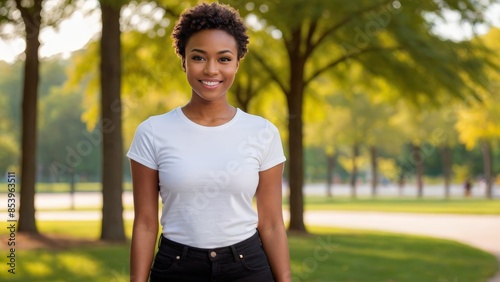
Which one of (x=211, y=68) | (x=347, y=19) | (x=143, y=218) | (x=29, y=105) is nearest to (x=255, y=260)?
(x=143, y=218)

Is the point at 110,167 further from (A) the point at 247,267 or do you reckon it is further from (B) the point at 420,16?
(A) the point at 247,267

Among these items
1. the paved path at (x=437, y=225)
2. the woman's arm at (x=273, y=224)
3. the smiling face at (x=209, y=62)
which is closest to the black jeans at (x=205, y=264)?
the woman's arm at (x=273, y=224)

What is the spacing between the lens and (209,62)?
3.12m

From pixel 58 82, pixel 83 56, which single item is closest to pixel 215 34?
pixel 83 56

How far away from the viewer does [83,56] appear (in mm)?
22281

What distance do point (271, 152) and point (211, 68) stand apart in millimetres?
397

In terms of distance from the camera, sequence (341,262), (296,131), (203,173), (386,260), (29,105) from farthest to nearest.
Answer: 1. (296,131)
2. (29,105)
3. (386,260)
4. (341,262)
5. (203,173)

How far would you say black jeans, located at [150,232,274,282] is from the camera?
306 centimetres

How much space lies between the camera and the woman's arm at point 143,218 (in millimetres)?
3129

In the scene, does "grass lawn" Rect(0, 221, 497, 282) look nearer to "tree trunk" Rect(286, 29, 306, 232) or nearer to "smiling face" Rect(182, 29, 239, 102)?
"tree trunk" Rect(286, 29, 306, 232)

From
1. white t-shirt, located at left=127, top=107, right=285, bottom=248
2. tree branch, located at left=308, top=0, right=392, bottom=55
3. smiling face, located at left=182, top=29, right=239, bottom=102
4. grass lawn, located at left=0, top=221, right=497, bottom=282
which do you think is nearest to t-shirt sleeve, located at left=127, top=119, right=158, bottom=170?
white t-shirt, located at left=127, top=107, right=285, bottom=248

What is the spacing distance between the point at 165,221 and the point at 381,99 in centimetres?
2069

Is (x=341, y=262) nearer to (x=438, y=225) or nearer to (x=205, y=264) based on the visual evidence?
(x=205, y=264)

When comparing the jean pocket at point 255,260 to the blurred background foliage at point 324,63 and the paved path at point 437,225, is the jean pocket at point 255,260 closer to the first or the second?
the blurred background foliage at point 324,63
